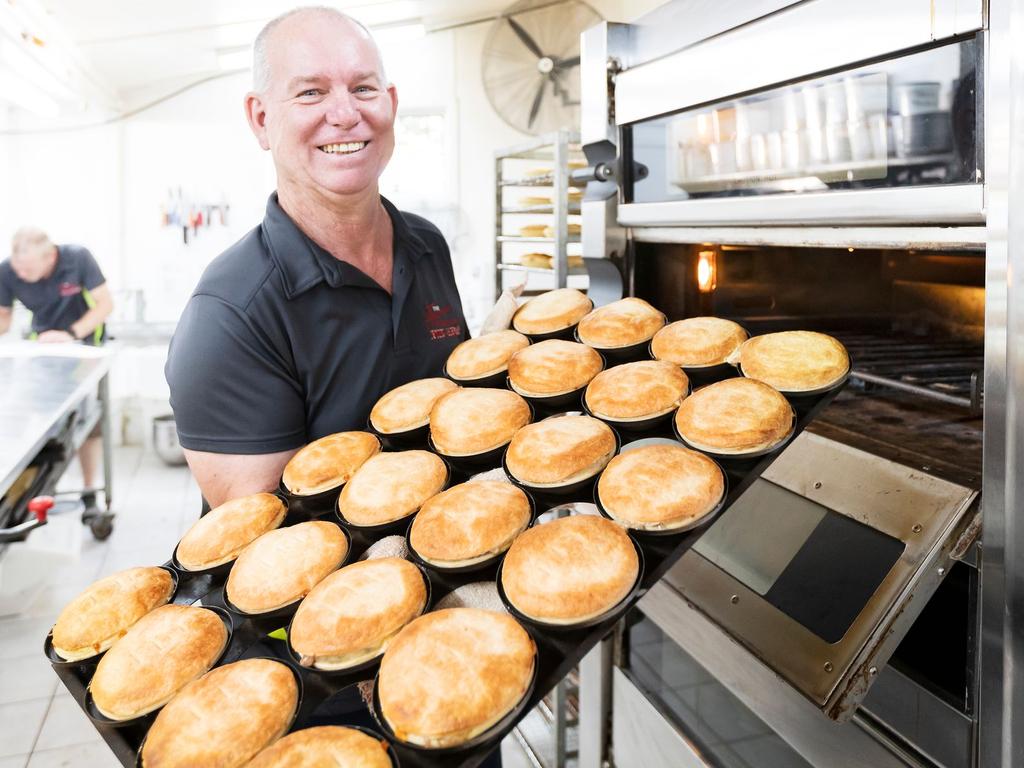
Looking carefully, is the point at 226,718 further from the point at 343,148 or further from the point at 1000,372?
the point at 343,148

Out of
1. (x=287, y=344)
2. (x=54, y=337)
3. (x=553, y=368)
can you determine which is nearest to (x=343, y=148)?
(x=287, y=344)

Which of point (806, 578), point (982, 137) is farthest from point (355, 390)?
point (982, 137)

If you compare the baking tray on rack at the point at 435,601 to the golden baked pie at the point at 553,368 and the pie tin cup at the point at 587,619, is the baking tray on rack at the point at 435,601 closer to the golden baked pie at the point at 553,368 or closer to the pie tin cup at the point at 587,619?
the pie tin cup at the point at 587,619

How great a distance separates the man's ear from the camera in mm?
1594

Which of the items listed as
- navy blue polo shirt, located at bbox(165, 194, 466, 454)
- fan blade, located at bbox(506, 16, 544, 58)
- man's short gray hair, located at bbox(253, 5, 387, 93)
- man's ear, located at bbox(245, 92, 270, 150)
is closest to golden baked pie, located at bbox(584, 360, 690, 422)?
navy blue polo shirt, located at bbox(165, 194, 466, 454)

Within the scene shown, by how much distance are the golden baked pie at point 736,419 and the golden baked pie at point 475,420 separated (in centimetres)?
28

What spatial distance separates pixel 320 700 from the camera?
86cm

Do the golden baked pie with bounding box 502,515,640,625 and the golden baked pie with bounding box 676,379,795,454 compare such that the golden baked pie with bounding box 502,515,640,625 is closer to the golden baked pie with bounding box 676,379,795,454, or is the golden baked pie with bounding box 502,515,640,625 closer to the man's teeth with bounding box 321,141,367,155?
the golden baked pie with bounding box 676,379,795,454

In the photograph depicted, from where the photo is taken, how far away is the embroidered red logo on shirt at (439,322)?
171cm

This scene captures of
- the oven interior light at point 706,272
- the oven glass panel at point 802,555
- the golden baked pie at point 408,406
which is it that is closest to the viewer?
the oven glass panel at point 802,555

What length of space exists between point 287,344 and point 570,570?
2.76 feet

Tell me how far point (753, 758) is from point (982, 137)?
3.54 feet

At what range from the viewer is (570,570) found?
89cm

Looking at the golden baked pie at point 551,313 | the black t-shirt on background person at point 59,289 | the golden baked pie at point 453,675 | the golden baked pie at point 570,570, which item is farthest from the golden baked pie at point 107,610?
the black t-shirt on background person at point 59,289
